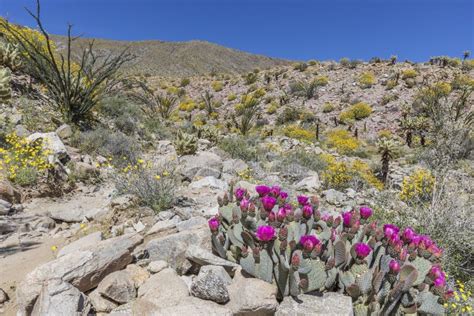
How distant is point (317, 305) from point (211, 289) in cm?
76

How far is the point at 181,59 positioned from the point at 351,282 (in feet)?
198

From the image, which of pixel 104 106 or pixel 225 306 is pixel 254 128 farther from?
pixel 225 306

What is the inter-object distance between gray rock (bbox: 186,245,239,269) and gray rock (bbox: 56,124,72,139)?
5.45 metres

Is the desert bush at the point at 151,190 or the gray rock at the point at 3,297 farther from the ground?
the desert bush at the point at 151,190

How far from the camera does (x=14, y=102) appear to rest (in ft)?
25.3

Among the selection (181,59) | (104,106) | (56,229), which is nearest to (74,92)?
(104,106)

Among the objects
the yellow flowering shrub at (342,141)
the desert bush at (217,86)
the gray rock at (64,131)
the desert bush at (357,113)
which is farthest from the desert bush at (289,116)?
the gray rock at (64,131)

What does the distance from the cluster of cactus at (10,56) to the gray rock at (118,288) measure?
8.94 m

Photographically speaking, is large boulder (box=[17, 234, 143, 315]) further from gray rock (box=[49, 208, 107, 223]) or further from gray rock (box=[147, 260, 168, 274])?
gray rock (box=[49, 208, 107, 223])

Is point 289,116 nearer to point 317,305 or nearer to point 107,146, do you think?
point 107,146

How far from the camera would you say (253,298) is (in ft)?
7.36

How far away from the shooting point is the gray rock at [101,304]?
242cm

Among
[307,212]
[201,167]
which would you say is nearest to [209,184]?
[201,167]

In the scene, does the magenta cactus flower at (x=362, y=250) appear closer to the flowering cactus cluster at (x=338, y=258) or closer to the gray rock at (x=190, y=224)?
the flowering cactus cluster at (x=338, y=258)
